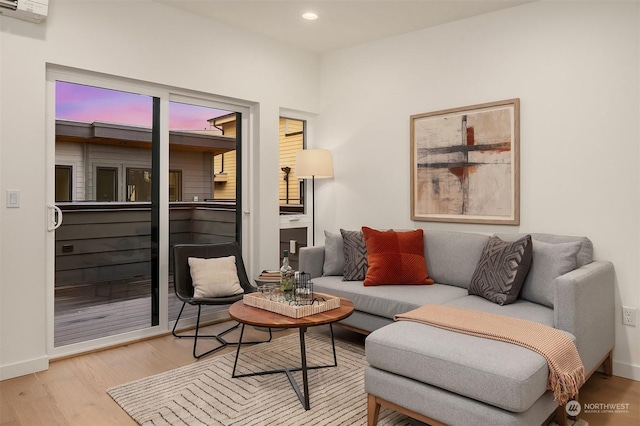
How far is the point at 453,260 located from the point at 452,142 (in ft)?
3.44

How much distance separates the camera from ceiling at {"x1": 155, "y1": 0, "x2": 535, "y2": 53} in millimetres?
3492

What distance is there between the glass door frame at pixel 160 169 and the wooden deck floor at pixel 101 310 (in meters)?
0.08

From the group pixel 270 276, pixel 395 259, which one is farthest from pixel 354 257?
pixel 270 276

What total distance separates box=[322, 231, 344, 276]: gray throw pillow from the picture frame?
77cm

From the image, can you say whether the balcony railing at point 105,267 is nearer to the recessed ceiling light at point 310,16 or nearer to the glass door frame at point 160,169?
the glass door frame at point 160,169

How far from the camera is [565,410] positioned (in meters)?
2.19

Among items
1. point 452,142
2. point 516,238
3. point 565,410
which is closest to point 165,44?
point 452,142

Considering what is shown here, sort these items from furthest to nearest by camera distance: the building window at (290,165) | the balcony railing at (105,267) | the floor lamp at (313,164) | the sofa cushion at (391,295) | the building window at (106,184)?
1. the building window at (290,165)
2. the floor lamp at (313,164)
3. the building window at (106,184)
4. the balcony railing at (105,267)
5. the sofa cushion at (391,295)

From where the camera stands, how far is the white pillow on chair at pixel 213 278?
3424 mm

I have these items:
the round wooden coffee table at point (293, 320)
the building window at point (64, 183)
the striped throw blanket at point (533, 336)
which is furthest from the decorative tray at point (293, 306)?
the building window at point (64, 183)

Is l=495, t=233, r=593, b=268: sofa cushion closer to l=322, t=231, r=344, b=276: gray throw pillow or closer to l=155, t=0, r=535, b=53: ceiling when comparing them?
l=322, t=231, r=344, b=276: gray throw pillow

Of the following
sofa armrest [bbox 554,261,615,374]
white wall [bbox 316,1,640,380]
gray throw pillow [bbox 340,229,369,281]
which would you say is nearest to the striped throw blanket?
sofa armrest [bbox 554,261,615,374]

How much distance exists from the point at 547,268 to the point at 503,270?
265 millimetres

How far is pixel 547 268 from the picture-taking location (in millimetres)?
2836
